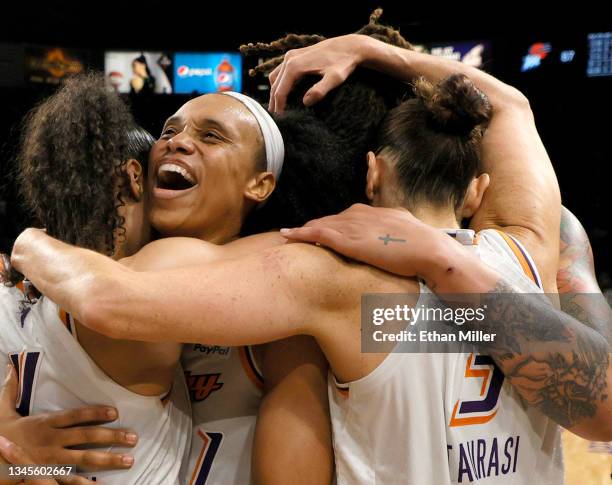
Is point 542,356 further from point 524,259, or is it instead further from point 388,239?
point 388,239

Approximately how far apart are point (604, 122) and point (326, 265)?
792 centimetres

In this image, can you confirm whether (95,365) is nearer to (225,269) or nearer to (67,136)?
(225,269)

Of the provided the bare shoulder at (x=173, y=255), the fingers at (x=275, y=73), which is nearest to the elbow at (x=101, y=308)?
the bare shoulder at (x=173, y=255)

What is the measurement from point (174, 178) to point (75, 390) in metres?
0.58

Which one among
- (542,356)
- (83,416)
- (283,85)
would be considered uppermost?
(283,85)

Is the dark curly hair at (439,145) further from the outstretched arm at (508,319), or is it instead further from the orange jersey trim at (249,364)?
the orange jersey trim at (249,364)

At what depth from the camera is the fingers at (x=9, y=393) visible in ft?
5.08

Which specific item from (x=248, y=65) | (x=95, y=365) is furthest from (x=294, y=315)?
(x=248, y=65)

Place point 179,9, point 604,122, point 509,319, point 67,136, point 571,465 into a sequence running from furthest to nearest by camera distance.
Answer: point 179,9 → point 604,122 → point 571,465 → point 67,136 → point 509,319

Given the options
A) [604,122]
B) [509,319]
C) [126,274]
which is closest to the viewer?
[126,274]

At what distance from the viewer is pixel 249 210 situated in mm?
1854

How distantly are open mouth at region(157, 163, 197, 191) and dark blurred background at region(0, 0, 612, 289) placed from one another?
5.36 meters

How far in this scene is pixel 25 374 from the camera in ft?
4.98

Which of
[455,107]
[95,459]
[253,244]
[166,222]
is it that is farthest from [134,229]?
[455,107]
